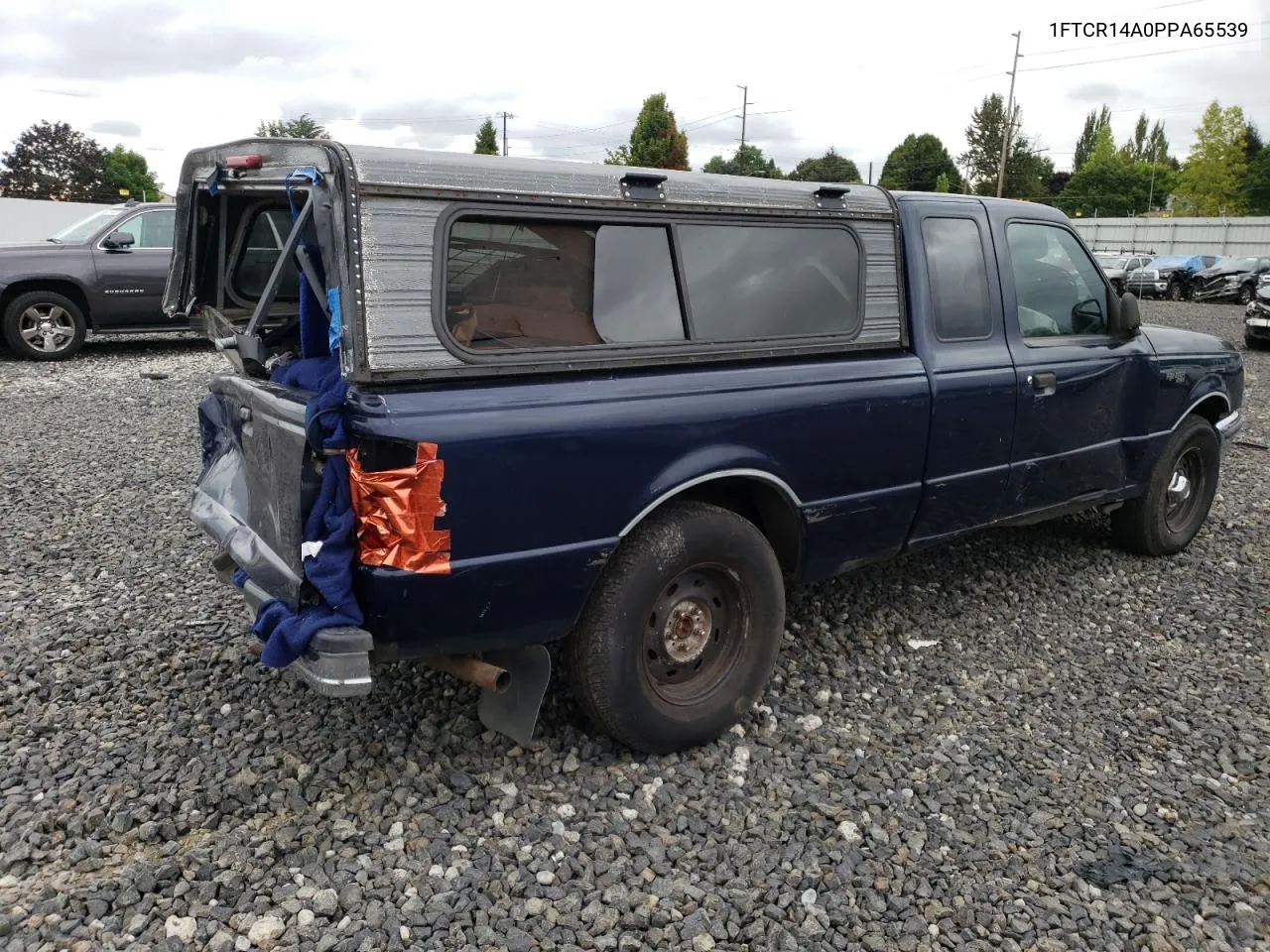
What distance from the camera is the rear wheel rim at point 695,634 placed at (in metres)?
3.46

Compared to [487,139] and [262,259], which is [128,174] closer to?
[487,139]

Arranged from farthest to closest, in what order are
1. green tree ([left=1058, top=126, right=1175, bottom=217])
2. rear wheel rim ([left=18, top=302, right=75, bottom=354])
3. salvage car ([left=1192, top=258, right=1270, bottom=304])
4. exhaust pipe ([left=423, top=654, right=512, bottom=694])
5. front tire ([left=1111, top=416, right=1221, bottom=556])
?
green tree ([left=1058, top=126, right=1175, bottom=217])
salvage car ([left=1192, top=258, right=1270, bottom=304])
rear wheel rim ([left=18, top=302, right=75, bottom=354])
front tire ([left=1111, top=416, right=1221, bottom=556])
exhaust pipe ([left=423, top=654, right=512, bottom=694])

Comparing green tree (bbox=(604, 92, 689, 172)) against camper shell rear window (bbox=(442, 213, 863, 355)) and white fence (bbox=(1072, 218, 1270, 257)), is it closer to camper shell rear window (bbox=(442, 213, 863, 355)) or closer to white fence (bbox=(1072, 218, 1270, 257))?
white fence (bbox=(1072, 218, 1270, 257))

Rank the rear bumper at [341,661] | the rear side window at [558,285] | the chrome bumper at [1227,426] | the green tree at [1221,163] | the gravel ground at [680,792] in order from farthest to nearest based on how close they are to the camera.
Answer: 1. the green tree at [1221,163]
2. the chrome bumper at [1227,426]
3. the rear side window at [558,285]
4. the rear bumper at [341,661]
5. the gravel ground at [680,792]

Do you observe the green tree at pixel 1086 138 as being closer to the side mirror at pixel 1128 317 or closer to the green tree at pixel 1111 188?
the green tree at pixel 1111 188

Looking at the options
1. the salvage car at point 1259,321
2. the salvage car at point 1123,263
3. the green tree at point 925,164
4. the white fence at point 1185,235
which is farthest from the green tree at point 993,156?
the salvage car at point 1259,321

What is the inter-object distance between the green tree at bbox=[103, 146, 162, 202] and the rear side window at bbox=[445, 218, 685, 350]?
7073 cm

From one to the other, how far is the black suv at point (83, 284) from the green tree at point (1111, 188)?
73.0 meters

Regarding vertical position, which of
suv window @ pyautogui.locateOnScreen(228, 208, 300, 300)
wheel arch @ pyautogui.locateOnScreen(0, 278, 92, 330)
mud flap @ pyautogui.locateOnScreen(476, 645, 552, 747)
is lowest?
mud flap @ pyautogui.locateOnScreen(476, 645, 552, 747)

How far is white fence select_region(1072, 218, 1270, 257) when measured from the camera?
3881cm

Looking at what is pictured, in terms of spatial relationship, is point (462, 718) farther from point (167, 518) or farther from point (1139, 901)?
point (167, 518)

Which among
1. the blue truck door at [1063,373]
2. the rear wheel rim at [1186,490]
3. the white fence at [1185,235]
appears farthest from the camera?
the white fence at [1185,235]

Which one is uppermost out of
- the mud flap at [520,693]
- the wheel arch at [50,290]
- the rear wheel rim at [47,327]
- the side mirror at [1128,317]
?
the side mirror at [1128,317]

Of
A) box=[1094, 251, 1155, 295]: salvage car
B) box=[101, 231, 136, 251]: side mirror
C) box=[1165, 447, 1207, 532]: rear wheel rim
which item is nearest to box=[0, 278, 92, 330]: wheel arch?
box=[101, 231, 136, 251]: side mirror
